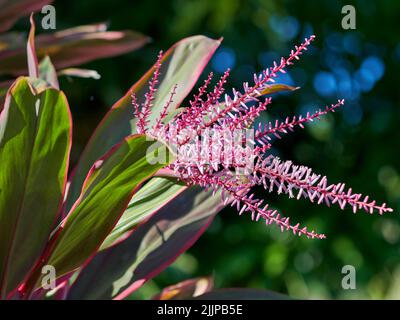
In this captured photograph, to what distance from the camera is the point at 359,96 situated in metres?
2.25

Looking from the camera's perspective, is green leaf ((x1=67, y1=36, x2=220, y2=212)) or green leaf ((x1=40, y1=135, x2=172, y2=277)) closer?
green leaf ((x1=40, y1=135, x2=172, y2=277))

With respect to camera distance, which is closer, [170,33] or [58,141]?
[58,141]

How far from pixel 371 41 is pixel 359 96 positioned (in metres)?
0.19

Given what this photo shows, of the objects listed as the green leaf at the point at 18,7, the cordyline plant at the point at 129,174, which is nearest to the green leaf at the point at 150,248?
the cordyline plant at the point at 129,174

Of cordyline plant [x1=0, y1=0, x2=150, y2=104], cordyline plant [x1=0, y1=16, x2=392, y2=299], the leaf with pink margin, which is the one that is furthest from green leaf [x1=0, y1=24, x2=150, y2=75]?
the leaf with pink margin

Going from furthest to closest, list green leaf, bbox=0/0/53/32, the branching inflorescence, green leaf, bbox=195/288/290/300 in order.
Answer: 1. green leaf, bbox=0/0/53/32
2. green leaf, bbox=195/288/290/300
3. the branching inflorescence

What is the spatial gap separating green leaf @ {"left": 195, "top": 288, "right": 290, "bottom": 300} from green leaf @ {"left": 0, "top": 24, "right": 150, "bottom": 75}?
1.08 ft

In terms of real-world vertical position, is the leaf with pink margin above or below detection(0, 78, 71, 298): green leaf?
below

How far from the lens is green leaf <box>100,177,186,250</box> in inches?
18.5

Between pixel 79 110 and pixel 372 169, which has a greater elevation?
pixel 79 110

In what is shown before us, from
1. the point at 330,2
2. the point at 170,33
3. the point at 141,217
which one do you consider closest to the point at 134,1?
the point at 170,33

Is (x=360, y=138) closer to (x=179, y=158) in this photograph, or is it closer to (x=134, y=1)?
(x=134, y=1)

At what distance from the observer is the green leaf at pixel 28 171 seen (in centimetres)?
42

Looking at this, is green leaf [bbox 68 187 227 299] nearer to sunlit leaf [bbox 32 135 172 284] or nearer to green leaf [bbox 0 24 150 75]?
sunlit leaf [bbox 32 135 172 284]
